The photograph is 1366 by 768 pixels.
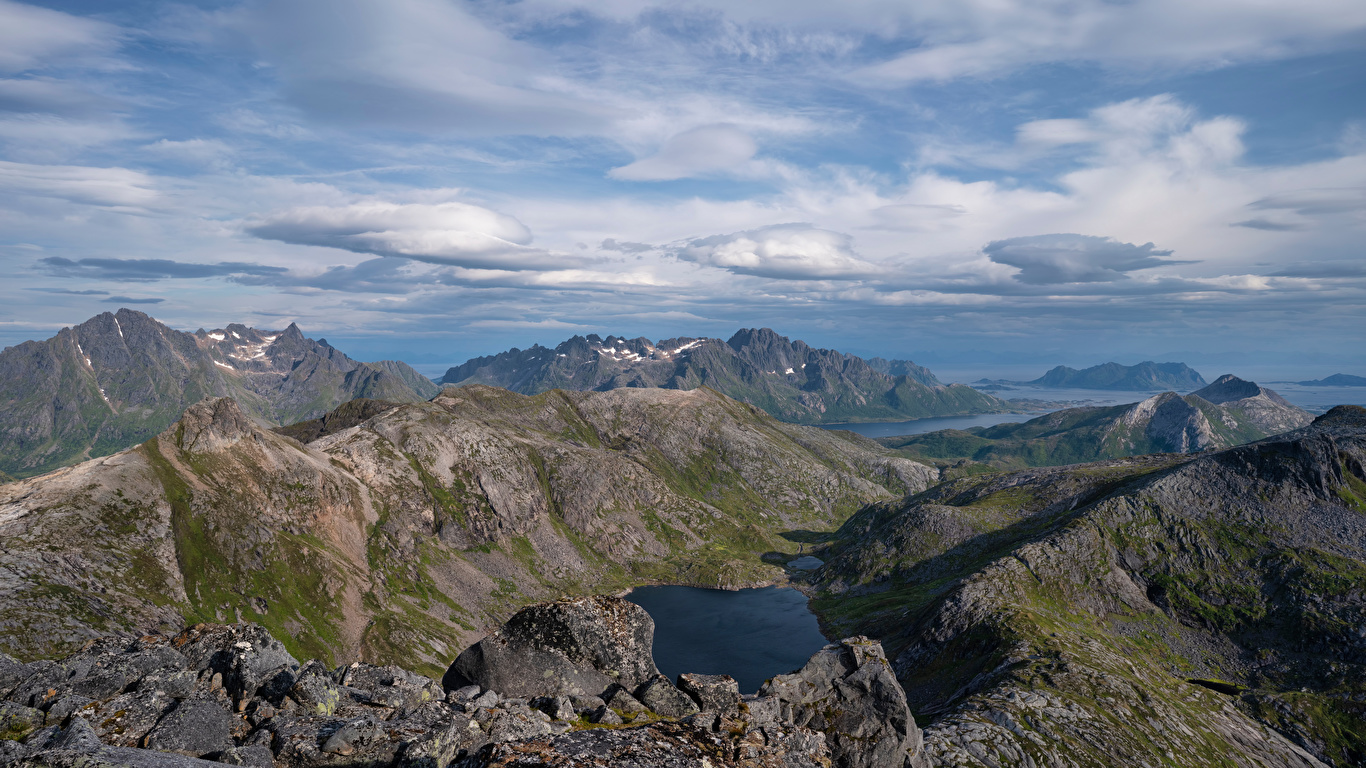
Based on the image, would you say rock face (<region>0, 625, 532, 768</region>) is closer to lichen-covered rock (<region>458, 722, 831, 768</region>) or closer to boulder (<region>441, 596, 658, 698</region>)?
boulder (<region>441, 596, 658, 698</region>)

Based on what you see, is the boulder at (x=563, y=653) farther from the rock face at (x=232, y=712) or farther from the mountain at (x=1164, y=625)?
the mountain at (x=1164, y=625)

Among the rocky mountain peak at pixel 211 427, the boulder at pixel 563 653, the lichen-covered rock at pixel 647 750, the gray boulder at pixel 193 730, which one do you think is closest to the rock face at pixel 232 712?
the gray boulder at pixel 193 730

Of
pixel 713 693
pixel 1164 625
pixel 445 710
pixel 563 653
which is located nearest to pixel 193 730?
pixel 445 710

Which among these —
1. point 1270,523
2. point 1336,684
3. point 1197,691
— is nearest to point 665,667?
point 1197,691

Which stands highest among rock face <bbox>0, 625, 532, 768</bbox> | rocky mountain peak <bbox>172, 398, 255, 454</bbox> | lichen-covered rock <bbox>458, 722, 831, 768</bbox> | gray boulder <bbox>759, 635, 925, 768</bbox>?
lichen-covered rock <bbox>458, 722, 831, 768</bbox>

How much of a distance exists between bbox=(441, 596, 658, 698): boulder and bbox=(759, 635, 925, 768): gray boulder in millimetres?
8101

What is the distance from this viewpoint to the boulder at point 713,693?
30.3 metres

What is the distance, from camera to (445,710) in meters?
26.7

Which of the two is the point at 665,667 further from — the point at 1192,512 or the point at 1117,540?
the point at 1192,512

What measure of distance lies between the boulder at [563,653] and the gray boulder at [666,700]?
2516 mm

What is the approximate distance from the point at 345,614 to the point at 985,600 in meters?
157

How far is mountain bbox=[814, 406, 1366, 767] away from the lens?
263ft

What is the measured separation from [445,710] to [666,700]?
33.4ft

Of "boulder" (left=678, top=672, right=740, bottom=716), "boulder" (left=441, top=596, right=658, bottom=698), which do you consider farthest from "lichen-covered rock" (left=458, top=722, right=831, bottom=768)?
"boulder" (left=441, top=596, right=658, bottom=698)
